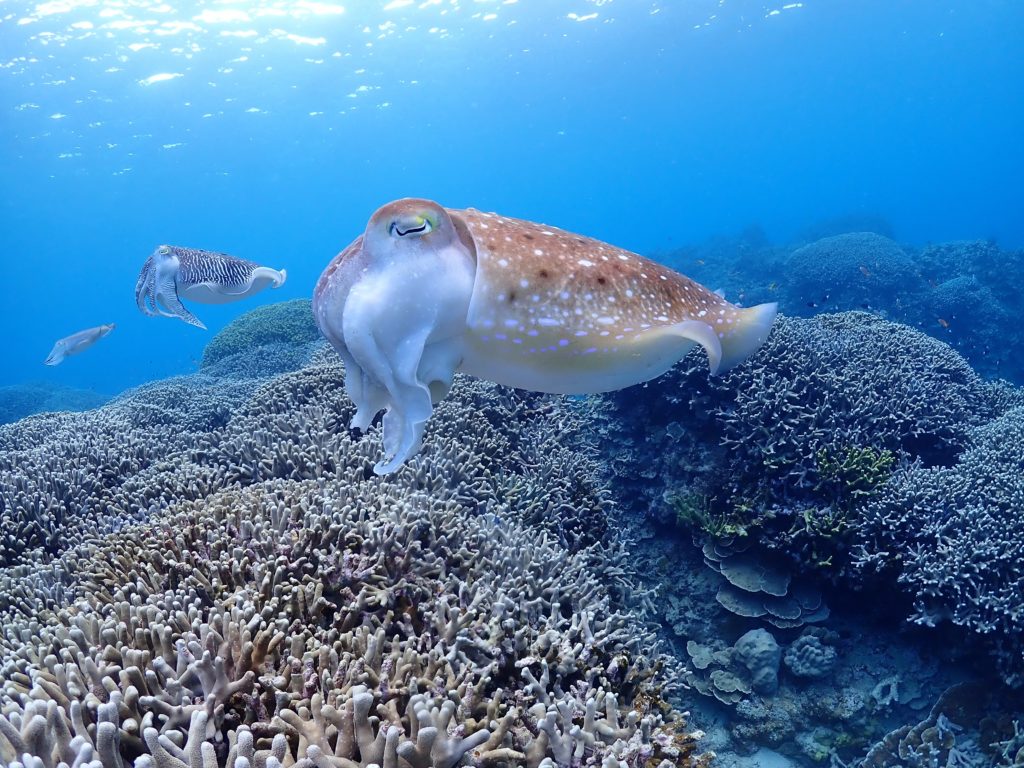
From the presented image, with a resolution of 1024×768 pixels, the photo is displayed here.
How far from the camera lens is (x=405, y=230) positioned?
1636mm

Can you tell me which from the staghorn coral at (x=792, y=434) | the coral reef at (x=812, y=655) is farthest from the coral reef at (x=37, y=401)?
the coral reef at (x=812, y=655)

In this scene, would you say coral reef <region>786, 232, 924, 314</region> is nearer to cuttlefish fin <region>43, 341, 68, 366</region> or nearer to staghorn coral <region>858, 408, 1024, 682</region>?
staghorn coral <region>858, 408, 1024, 682</region>

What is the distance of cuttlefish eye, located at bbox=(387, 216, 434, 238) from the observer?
162 centimetres

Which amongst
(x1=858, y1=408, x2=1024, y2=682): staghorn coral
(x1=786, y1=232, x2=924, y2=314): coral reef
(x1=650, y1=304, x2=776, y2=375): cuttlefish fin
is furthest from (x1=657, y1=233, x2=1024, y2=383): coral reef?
(x1=650, y1=304, x2=776, y2=375): cuttlefish fin

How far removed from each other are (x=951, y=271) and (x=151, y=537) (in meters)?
27.1

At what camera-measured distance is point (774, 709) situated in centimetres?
522

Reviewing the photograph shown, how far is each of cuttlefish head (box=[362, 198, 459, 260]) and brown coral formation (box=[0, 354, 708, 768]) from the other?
A: 160 centimetres

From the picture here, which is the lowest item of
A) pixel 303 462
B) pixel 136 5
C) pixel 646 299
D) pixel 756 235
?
pixel 756 235

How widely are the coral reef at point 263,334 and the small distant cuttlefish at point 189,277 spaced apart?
357 inches

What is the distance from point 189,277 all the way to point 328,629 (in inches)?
180

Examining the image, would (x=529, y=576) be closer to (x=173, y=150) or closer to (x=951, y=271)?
(x=951, y=271)

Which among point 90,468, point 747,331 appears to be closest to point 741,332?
point 747,331

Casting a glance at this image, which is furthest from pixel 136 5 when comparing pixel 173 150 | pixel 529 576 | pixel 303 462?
pixel 529 576

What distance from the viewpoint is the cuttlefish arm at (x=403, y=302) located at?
164cm
